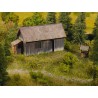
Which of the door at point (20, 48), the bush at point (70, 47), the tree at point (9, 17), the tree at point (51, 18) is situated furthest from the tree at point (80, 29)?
the tree at point (9, 17)

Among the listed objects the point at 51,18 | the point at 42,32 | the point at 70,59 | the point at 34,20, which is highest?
the point at 51,18

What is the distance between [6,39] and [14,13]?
175cm

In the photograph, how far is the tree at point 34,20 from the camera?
26.8 metres

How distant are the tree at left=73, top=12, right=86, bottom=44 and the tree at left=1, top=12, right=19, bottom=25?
3459 mm

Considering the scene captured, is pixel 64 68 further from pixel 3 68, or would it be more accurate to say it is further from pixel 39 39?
pixel 3 68

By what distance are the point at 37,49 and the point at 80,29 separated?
9.08ft

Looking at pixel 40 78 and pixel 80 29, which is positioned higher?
pixel 80 29

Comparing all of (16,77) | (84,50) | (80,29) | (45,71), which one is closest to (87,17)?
(80,29)

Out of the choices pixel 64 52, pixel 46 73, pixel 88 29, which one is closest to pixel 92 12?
pixel 88 29

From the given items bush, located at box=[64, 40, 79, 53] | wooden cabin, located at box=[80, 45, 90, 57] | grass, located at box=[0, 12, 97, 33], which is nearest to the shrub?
grass, located at box=[0, 12, 97, 33]

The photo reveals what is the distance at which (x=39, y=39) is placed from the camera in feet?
86.6

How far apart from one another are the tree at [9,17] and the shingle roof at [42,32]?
98 centimetres

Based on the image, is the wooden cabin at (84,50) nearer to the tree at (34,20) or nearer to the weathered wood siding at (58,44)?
the weathered wood siding at (58,44)

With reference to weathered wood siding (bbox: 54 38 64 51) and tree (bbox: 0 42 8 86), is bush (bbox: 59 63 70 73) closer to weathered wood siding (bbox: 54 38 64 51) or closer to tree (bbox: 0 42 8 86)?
weathered wood siding (bbox: 54 38 64 51)
